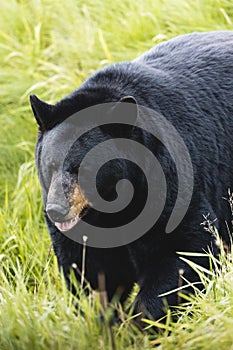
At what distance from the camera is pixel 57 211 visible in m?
3.86


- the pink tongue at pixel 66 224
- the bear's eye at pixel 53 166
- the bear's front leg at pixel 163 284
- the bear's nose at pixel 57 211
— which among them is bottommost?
the bear's front leg at pixel 163 284

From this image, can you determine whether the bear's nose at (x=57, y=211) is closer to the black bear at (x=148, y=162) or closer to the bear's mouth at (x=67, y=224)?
the black bear at (x=148, y=162)

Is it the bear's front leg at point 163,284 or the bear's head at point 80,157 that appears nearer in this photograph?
the bear's head at point 80,157

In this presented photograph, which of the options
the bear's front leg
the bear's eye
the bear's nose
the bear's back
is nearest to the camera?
the bear's nose

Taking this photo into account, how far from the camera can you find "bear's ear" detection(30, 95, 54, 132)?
409cm

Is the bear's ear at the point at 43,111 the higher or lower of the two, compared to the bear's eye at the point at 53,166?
higher

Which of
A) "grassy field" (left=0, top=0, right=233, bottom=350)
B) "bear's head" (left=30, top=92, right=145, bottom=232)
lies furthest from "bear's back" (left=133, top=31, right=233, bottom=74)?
"grassy field" (left=0, top=0, right=233, bottom=350)

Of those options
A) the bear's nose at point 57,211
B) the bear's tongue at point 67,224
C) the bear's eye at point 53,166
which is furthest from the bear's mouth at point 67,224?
the bear's eye at point 53,166

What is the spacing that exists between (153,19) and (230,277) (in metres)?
3.69

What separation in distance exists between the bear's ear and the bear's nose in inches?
19.0

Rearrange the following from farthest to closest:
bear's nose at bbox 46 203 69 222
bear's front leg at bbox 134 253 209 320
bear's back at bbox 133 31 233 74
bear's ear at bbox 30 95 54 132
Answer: bear's back at bbox 133 31 233 74
bear's front leg at bbox 134 253 209 320
bear's ear at bbox 30 95 54 132
bear's nose at bbox 46 203 69 222

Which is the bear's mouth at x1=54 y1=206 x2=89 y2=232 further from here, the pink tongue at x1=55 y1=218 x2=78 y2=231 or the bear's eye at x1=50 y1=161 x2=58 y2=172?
the bear's eye at x1=50 y1=161 x2=58 y2=172

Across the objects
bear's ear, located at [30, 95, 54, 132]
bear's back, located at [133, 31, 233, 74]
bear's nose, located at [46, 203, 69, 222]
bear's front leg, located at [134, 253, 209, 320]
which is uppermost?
bear's ear, located at [30, 95, 54, 132]

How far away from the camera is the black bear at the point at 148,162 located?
402cm
